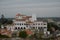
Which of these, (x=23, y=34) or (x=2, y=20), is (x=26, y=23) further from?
(x=2, y=20)

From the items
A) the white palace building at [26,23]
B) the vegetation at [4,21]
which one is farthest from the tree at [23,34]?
the vegetation at [4,21]

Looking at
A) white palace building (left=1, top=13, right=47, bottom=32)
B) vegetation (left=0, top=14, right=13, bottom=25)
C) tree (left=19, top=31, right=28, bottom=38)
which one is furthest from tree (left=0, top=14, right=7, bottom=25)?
tree (left=19, top=31, right=28, bottom=38)

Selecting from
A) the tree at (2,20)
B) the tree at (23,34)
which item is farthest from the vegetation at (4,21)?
the tree at (23,34)

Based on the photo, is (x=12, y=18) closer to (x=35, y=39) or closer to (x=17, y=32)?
(x=17, y=32)

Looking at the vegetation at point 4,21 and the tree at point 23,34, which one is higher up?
the vegetation at point 4,21

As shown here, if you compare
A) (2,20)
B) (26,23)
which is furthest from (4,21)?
(26,23)

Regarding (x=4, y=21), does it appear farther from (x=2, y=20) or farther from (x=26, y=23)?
(x=26, y=23)

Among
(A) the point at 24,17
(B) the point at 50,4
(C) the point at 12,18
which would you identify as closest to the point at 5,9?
(C) the point at 12,18

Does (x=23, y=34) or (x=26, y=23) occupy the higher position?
(x=26, y=23)

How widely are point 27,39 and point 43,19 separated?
0.37m

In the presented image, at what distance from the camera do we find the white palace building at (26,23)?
2.00 metres

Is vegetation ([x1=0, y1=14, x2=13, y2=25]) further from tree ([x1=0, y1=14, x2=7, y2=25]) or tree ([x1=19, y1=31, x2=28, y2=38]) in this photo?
tree ([x1=19, y1=31, x2=28, y2=38])

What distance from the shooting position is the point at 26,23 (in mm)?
2025

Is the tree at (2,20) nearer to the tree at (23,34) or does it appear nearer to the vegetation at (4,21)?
the vegetation at (4,21)
